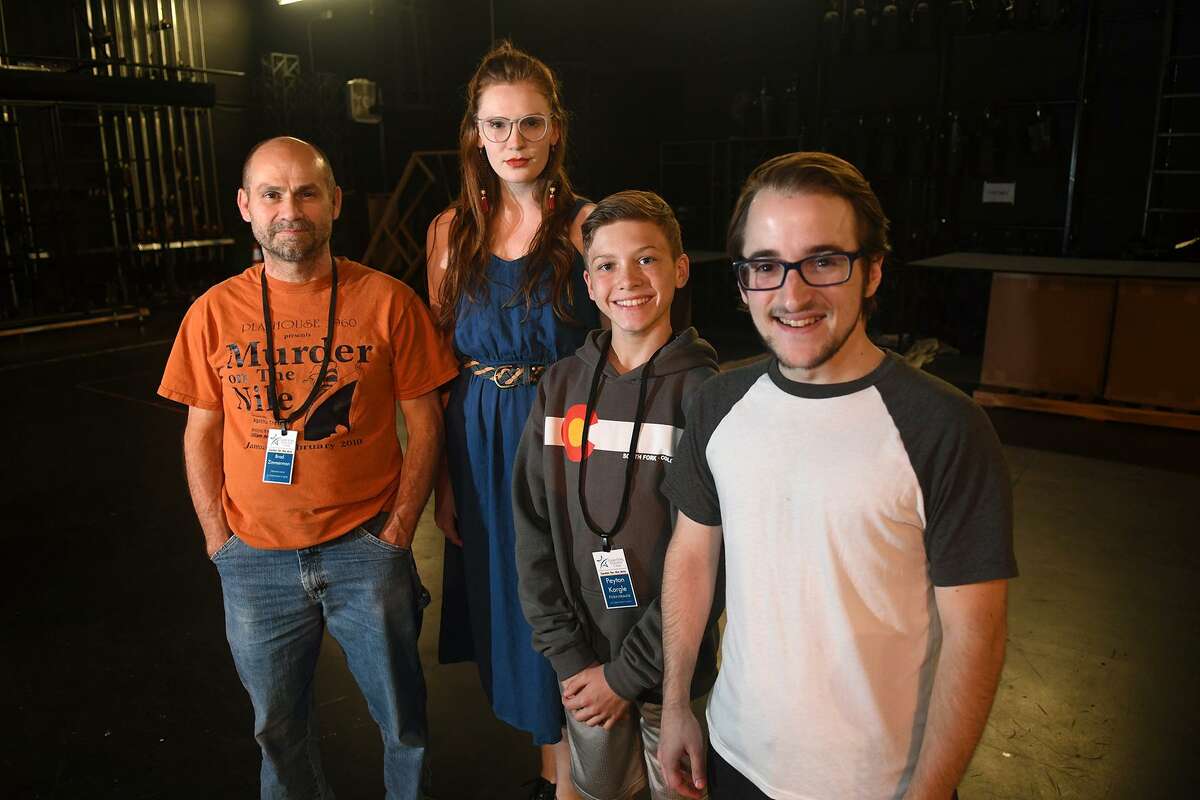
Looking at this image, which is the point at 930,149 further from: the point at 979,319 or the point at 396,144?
the point at 396,144

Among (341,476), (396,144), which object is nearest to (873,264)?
(341,476)

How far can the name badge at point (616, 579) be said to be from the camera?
1.57 metres

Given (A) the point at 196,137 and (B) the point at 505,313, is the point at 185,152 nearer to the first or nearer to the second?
(A) the point at 196,137

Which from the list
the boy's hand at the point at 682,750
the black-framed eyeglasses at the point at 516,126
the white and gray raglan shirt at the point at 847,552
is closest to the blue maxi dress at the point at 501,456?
the black-framed eyeglasses at the point at 516,126

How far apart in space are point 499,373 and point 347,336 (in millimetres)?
333

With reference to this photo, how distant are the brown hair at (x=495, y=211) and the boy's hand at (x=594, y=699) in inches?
29.2

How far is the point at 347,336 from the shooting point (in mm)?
1776

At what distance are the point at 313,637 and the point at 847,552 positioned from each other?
3.96 feet

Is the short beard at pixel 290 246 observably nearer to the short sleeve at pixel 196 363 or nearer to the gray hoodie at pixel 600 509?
the short sleeve at pixel 196 363

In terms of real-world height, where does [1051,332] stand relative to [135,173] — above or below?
below

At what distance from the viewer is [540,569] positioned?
1.67 meters

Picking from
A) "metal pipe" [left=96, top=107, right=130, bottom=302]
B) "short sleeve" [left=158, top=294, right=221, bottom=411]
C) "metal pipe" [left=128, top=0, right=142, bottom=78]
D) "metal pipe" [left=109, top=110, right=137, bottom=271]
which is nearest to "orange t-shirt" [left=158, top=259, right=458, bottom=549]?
"short sleeve" [left=158, top=294, right=221, bottom=411]

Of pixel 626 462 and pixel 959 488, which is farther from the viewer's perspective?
pixel 626 462

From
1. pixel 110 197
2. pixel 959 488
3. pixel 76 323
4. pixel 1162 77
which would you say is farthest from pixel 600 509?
pixel 110 197
